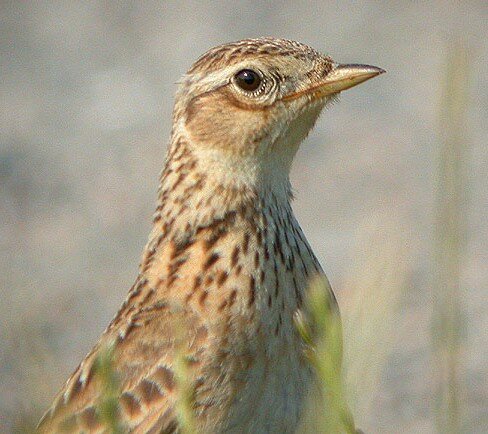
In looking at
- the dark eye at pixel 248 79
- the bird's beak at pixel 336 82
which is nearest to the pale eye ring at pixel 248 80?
the dark eye at pixel 248 79

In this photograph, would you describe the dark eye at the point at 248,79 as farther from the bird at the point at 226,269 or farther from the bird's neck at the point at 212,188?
the bird's neck at the point at 212,188

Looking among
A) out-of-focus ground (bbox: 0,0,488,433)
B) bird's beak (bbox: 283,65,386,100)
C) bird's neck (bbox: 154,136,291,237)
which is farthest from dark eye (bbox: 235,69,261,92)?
out-of-focus ground (bbox: 0,0,488,433)

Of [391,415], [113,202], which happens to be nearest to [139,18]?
[113,202]

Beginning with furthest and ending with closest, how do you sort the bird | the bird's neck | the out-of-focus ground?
the out-of-focus ground, the bird's neck, the bird

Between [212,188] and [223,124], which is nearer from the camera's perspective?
[212,188]

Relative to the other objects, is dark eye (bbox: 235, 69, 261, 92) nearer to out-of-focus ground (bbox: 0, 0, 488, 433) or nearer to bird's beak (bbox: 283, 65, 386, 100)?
bird's beak (bbox: 283, 65, 386, 100)

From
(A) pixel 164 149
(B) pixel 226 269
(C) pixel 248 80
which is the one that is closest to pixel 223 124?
(C) pixel 248 80

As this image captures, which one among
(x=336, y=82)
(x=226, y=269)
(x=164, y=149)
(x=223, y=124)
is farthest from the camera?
(x=164, y=149)

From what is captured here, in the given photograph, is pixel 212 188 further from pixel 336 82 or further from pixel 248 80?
pixel 336 82
